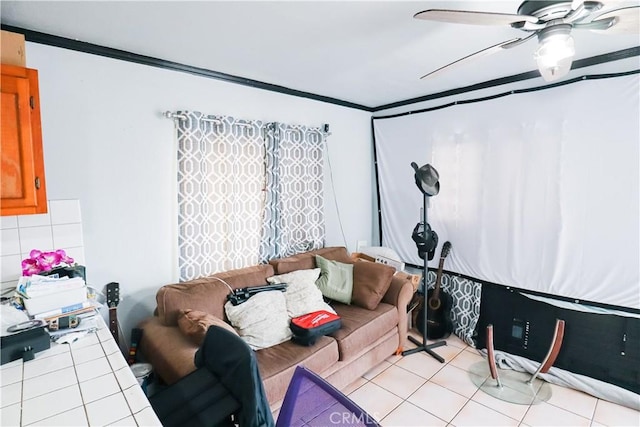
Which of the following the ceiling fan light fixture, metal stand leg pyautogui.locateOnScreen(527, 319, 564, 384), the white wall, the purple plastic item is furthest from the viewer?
metal stand leg pyautogui.locateOnScreen(527, 319, 564, 384)

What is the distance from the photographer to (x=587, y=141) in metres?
2.46

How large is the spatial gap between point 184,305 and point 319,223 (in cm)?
161

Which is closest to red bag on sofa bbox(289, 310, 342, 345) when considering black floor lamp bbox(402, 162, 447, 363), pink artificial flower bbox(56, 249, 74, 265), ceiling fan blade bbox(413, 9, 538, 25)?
black floor lamp bbox(402, 162, 447, 363)

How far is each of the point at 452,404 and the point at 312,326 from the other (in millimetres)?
1137

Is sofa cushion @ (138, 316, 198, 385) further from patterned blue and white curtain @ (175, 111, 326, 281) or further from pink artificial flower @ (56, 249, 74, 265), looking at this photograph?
pink artificial flower @ (56, 249, 74, 265)

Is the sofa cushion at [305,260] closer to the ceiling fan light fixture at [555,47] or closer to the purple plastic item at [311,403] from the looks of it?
the purple plastic item at [311,403]

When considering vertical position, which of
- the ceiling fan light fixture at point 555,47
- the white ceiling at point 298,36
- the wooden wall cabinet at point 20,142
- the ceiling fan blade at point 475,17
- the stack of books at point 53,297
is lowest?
the stack of books at point 53,297

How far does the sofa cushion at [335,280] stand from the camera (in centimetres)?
286

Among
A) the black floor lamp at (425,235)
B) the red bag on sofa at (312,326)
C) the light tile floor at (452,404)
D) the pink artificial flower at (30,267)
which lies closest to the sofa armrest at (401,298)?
the black floor lamp at (425,235)

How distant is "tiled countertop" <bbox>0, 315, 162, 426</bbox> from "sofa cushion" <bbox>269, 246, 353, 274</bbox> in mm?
1554

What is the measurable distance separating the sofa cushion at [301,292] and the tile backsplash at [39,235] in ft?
4.44

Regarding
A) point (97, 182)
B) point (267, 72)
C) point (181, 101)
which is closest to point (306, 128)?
point (267, 72)

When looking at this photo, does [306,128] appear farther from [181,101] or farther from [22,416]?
[22,416]

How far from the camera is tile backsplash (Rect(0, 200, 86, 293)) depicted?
179 cm
